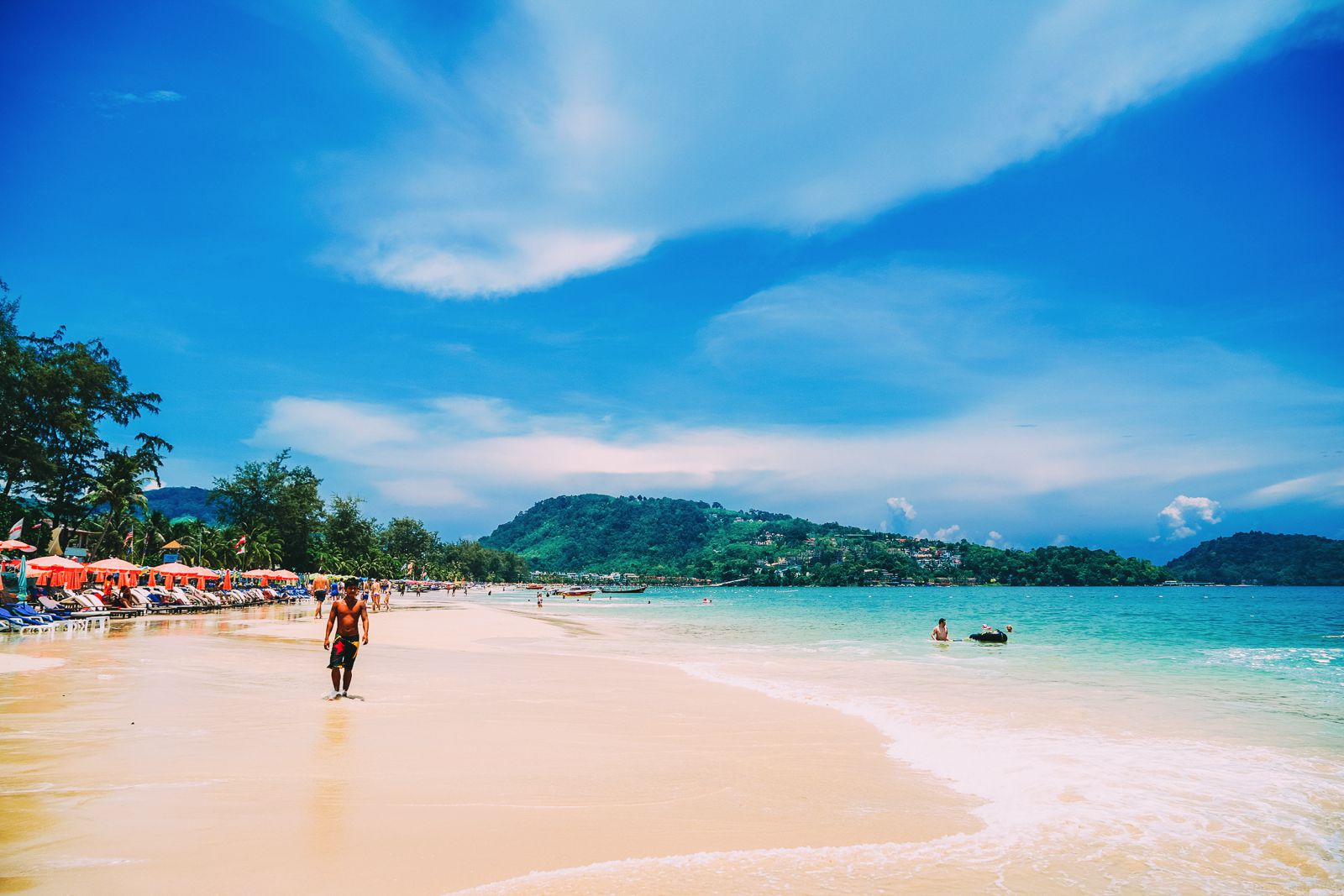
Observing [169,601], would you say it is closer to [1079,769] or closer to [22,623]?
[22,623]

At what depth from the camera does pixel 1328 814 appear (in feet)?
25.2

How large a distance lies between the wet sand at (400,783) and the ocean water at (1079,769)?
0.48 m

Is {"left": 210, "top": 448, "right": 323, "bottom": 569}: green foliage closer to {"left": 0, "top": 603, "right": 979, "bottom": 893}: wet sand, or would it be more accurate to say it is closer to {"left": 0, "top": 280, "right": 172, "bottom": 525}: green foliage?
{"left": 0, "top": 280, "right": 172, "bottom": 525}: green foliage

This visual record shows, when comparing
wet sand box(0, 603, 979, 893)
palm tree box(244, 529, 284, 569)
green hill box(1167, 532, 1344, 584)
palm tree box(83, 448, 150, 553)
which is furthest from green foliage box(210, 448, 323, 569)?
green hill box(1167, 532, 1344, 584)

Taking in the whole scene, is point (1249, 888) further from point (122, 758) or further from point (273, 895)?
point (122, 758)

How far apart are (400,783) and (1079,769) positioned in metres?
8.07

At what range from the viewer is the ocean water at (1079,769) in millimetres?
5660

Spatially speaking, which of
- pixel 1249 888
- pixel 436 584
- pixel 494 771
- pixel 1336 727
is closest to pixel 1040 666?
pixel 1336 727

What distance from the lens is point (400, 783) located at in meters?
7.35

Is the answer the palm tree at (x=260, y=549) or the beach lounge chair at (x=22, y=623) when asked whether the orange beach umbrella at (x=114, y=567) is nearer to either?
the beach lounge chair at (x=22, y=623)

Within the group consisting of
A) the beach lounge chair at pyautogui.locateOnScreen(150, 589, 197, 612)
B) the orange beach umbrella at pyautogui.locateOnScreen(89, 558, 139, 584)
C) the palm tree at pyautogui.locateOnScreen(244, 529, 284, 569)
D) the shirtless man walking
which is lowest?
the beach lounge chair at pyautogui.locateOnScreen(150, 589, 197, 612)

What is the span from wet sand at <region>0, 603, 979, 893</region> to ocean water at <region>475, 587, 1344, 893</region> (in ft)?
1.58

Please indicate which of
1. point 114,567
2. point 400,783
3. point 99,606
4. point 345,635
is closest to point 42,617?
point 99,606

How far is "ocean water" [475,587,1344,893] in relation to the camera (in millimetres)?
5660
